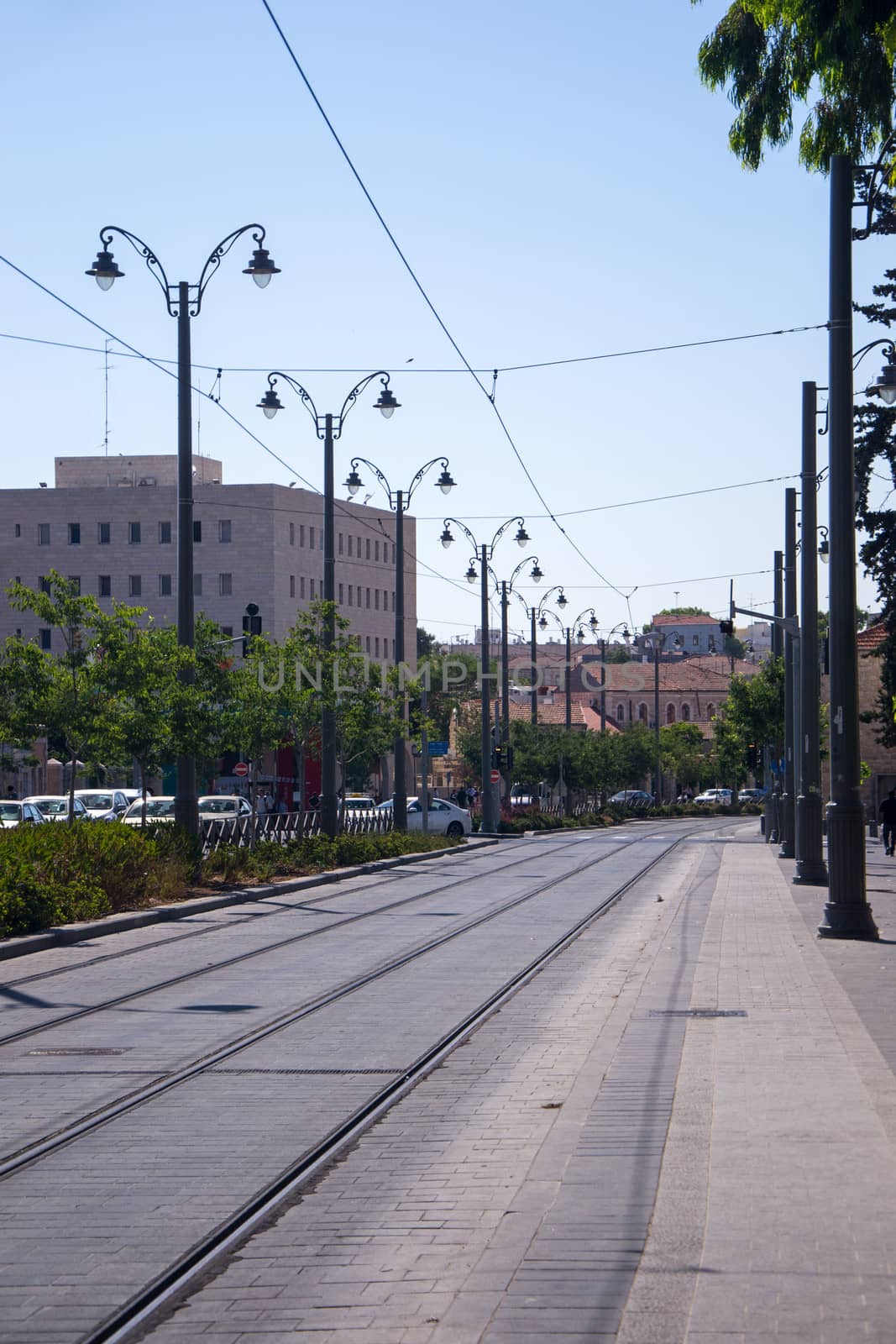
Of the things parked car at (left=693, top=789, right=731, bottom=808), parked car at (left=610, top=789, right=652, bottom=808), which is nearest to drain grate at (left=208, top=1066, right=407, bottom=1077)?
parked car at (left=610, top=789, right=652, bottom=808)

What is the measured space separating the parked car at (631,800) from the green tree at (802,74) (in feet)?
253

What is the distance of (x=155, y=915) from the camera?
21297 millimetres

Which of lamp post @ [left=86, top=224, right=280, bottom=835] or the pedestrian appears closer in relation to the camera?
lamp post @ [left=86, top=224, right=280, bottom=835]

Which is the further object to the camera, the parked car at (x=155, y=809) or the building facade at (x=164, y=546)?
the building facade at (x=164, y=546)

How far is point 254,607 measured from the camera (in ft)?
133

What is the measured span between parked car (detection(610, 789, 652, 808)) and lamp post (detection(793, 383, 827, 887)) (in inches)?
2379

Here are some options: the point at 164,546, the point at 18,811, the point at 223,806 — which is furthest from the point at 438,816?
the point at 164,546

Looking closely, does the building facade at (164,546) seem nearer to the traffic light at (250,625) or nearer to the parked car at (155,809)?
the parked car at (155,809)

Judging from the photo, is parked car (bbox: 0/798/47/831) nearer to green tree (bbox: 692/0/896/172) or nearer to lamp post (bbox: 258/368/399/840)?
lamp post (bbox: 258/368/399/840)

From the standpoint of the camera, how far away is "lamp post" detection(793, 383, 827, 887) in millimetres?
25266

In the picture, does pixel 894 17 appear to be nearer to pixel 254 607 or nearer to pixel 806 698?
pixel 806 698

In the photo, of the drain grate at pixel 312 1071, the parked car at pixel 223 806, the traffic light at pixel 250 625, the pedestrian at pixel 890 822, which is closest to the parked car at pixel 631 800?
the parked car at pixel 223 806

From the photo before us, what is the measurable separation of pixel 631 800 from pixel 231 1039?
9251 cm

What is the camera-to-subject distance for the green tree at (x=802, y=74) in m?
9.31
